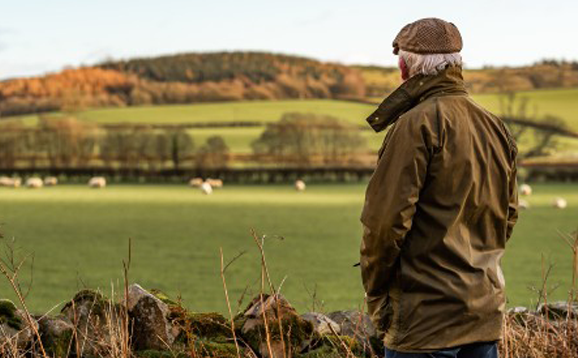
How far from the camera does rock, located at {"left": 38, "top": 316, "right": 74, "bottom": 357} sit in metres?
4.91

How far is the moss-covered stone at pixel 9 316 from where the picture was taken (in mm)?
5078

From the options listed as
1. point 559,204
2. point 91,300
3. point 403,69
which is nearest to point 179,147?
point 559,204

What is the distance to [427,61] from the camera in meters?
3.01

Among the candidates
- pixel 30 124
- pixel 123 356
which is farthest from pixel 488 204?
pixel 30 124

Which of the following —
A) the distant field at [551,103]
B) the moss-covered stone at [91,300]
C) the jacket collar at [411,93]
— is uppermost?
the jacket collar at [411,93]

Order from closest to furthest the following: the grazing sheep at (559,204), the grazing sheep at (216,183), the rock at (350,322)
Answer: the rock at (350,322), the grazing sheep at (559,204), the grazing sheep at (216,183)

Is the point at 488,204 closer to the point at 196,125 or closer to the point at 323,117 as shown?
the point at 323,117

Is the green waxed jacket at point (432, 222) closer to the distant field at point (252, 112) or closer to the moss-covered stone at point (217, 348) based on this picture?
the moss-covered stone at point (217, 348)

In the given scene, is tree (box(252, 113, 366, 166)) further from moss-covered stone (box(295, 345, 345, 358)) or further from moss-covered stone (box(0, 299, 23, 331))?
moss-covered stone (box(295, 345, 345, 358))

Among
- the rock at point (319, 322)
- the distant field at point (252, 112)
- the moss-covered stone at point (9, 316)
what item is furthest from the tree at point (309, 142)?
the moss-covered stone at point (9, 316)

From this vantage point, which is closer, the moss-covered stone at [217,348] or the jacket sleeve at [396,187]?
the jacket sleeve at [396,187]

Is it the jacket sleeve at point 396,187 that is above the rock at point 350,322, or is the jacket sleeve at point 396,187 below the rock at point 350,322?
above

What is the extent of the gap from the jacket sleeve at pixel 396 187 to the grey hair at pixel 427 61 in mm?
261

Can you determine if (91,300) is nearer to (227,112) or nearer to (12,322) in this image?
(12,322)
